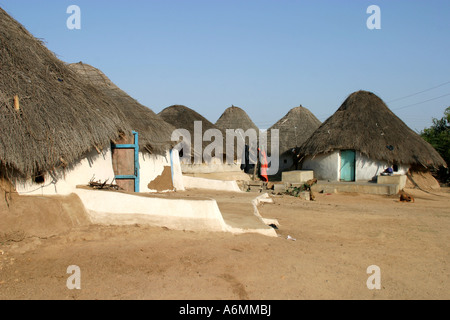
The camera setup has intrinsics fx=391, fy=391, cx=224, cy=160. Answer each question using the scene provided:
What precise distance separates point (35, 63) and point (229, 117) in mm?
24941

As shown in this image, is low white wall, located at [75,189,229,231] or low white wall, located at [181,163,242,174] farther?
low white wall, located at [181,163,242,174]

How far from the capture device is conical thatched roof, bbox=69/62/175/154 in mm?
11922

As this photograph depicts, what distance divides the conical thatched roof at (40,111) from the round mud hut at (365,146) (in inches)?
553

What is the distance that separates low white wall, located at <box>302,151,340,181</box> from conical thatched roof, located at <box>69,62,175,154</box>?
31.6 ft

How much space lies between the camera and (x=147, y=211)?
21.6ft

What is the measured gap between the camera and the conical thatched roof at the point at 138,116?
11.9 meters

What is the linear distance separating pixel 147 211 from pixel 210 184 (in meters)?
7.90

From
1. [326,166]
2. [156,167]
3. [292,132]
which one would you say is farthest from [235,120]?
[156,167]

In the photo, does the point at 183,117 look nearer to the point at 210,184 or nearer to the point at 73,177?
the point at 210,184

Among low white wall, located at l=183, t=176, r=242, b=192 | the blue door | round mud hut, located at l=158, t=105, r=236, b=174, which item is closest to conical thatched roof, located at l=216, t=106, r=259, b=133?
round mud hut, located at l=158, t=105, r=236, b=174

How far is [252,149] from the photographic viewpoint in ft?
92.2

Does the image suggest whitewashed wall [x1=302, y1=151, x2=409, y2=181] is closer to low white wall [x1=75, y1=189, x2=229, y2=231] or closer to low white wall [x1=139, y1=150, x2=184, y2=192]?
low white wall [x1=139, y1=150, x2=184, y2=192]
